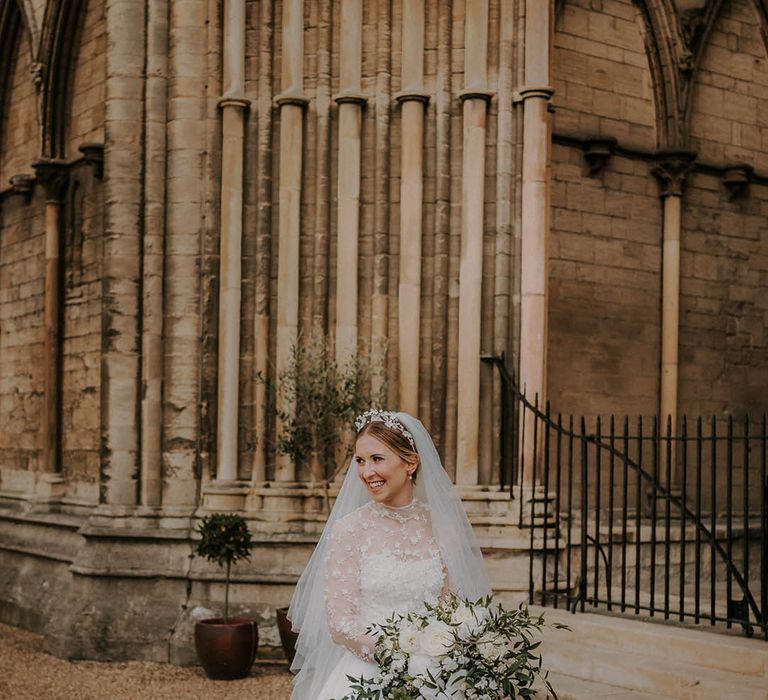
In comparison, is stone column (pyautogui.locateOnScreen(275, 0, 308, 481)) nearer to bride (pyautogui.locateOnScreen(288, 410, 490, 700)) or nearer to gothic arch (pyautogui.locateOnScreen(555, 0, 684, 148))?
gothic arch (pyautogui.locateOnScreen(555, 0, 684, 148))

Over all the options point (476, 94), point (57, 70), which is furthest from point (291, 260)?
point (57, 70)

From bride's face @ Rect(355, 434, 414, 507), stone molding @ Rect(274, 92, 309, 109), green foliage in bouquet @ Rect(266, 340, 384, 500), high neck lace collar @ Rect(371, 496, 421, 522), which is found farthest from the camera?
stone molding @ Rect(274, 92, 309, 109)

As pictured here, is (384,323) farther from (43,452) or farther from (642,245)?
(43,452)

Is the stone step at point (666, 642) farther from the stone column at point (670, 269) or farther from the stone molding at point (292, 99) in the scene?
the stone molding at point (292, 99)

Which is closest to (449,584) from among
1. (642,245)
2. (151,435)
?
(151,435)

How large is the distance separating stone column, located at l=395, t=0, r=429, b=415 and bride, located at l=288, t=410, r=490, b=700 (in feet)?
15.3

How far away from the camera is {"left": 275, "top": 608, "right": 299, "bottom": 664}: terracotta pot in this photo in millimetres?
8078

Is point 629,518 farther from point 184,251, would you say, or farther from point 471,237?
point 184,251

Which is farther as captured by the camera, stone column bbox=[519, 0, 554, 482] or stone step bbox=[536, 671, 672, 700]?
stone column bbox=[519, 0, 554, 482]

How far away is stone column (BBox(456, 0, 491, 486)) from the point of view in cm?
894

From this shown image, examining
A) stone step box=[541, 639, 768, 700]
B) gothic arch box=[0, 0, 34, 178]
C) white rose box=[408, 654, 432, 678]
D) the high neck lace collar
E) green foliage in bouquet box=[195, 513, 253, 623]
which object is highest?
gothic arch box=[0, 0, 34, 178]

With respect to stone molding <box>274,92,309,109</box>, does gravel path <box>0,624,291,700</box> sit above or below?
below

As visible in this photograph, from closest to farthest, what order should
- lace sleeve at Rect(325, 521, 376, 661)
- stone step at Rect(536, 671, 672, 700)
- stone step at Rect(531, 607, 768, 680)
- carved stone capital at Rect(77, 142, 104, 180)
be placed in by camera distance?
lace sleeve at Rect(325, 521, 376, 661)
stone step at Rect(531, 607, 768, 680)
stone step at Rect(536, 671, 672, 700)
carved stone capital at Rect(77, 142, 104, 180)

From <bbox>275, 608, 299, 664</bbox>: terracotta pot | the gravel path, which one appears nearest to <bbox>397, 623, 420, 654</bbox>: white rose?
the gravel path
